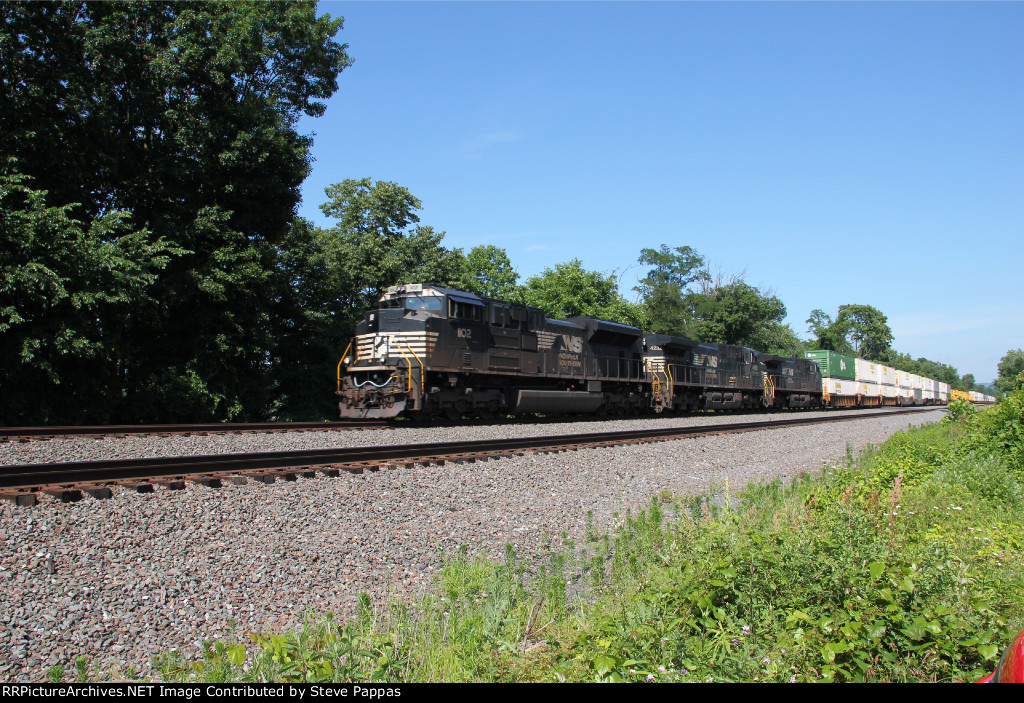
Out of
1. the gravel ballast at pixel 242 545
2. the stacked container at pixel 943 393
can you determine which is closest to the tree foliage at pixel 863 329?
the stacked container at pixel 943 393

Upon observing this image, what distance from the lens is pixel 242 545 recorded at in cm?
541

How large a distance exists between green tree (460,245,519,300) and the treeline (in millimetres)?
17457

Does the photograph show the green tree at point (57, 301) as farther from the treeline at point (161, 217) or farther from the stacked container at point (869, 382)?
the stacked container at point (869, 382)

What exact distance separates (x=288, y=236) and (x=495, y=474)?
1868 centimetres

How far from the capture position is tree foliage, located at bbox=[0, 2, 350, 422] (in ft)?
56.3

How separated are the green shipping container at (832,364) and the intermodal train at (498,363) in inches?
743

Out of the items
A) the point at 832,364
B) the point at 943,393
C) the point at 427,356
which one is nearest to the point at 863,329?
the point at 943,393

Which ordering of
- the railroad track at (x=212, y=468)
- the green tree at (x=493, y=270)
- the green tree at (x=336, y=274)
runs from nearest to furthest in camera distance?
the railroad track at (x=212, y=468)
the green tree at (x=336, y=274)
the green tree at (x=493, y=270)

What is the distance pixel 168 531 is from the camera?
18.1ft

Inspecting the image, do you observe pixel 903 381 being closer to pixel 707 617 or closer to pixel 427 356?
pixel 427 356

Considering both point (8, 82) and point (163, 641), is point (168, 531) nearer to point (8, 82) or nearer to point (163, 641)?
point (163, 641)

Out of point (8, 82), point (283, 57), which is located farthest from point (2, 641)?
point (283, 57)

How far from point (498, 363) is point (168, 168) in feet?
37.6

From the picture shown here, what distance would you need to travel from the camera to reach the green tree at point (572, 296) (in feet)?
150
